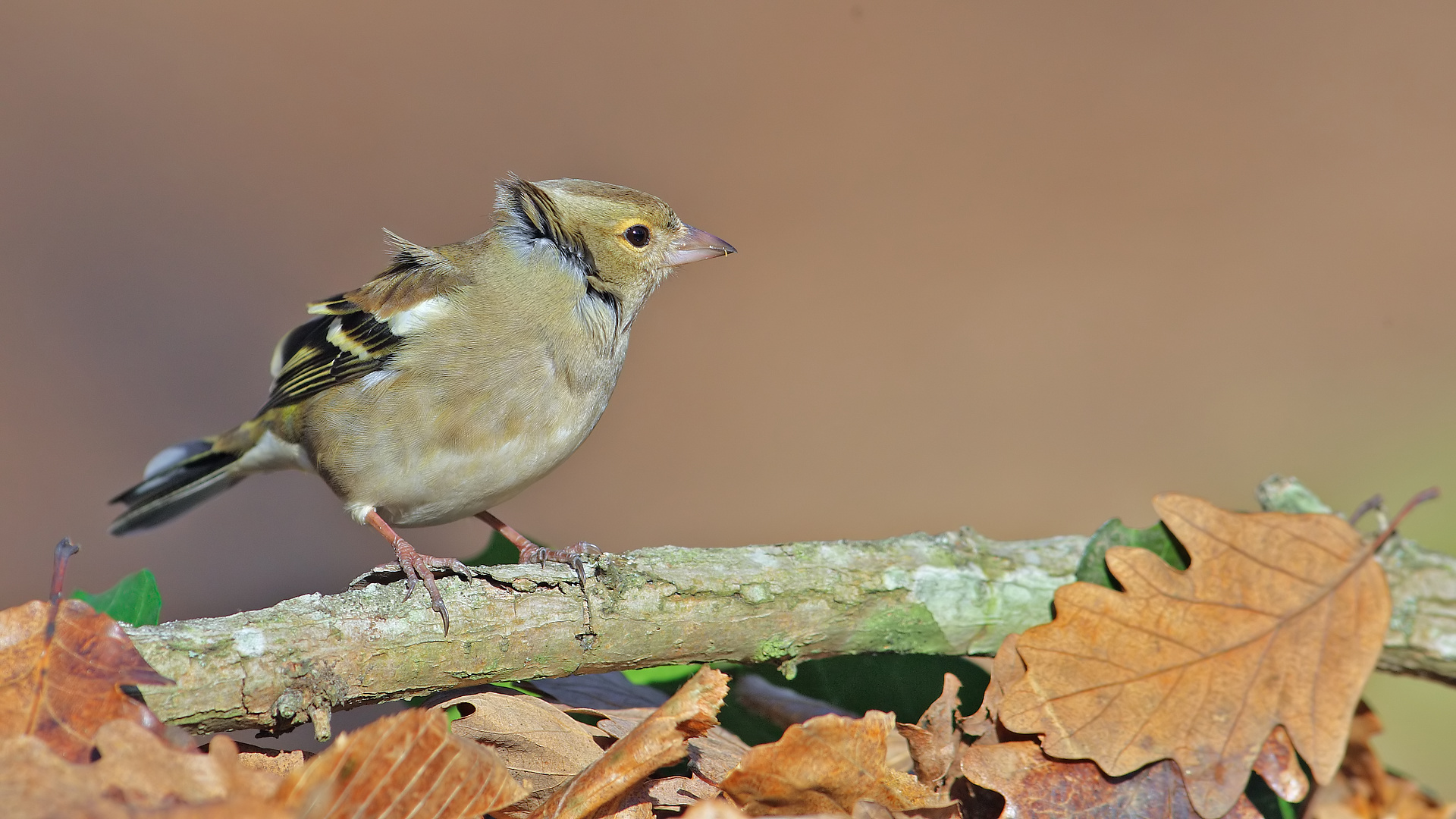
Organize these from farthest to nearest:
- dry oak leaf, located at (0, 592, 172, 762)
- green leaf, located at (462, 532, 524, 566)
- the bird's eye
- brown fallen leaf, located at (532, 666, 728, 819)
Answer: the bird's eye < green leaf, located at (462, 532, 524, 566) < brown fallen leaf, located at (532, 666, 728, 819) < dry oak leaf, located at (0, 592, 172, 762)

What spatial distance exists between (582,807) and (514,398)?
1.92 metres

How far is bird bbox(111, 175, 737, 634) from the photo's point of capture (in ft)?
13.0

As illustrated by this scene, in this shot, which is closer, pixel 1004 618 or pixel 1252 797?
pixel 1252 797

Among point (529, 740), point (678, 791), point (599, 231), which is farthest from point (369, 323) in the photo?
point (678, 791)

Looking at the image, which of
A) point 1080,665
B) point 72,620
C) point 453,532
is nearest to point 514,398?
point 72,620

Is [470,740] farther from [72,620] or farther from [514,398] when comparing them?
[514,398]

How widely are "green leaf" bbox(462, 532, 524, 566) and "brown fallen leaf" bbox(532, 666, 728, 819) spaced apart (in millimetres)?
1774

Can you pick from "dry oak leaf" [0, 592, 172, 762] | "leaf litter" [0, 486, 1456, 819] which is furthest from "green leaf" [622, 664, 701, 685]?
"dry oak leaf" [0, 592, 172, 762]

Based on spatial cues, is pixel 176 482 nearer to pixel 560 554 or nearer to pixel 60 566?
pixel 560 554

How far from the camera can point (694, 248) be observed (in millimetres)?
4770

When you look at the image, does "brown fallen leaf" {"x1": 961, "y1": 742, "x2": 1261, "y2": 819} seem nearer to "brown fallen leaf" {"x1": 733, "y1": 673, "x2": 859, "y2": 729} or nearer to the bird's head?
"brown fallen leaf" {"x1": 733, "y1": 673, "x2": 859, "y2": 729}

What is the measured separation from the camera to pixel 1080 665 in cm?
277

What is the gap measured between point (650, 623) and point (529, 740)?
54cm

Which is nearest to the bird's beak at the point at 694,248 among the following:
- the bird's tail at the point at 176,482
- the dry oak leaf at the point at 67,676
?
the bird's tail at the point at 176,482
